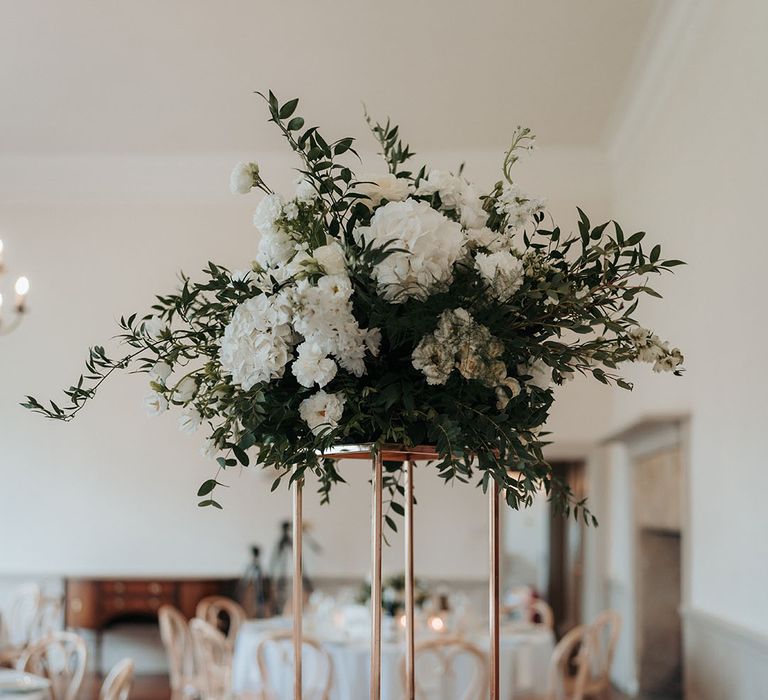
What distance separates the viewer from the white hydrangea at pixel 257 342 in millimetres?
1748

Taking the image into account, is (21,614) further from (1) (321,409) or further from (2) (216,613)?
(1) (321,409)

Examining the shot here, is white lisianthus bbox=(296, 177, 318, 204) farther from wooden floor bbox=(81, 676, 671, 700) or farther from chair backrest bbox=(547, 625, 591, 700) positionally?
wooden floor bbox=(81, 676, 671, 700)

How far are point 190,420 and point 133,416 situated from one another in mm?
8144

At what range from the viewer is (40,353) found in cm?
985

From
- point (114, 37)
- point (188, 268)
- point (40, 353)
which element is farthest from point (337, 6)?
point (40, 353)

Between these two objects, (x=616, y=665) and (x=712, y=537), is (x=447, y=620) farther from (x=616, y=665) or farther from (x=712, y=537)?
(x=616, y=665)

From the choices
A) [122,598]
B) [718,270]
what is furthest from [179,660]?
[718,270]

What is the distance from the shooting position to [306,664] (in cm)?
565

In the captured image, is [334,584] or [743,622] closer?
[743,622]

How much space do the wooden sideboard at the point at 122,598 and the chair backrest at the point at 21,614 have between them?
1.55ft

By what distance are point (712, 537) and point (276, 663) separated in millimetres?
2669

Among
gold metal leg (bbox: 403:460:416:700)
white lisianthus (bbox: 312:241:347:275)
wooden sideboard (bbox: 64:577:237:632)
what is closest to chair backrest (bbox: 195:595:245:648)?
wooden sideboard (bbox: 64:577:237:632)

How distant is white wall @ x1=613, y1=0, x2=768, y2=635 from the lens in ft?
16.7

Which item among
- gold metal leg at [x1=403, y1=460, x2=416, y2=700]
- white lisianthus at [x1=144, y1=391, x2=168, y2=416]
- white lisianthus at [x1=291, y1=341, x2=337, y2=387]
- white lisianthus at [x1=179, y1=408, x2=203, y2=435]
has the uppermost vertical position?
white lisianthus at [x1=291, y1=341, x2=337, y2=387]
